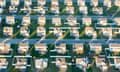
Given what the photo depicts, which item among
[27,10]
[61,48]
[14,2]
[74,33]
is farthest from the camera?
[14,2]

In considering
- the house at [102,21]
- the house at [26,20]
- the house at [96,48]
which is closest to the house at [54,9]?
the house at [26,20]

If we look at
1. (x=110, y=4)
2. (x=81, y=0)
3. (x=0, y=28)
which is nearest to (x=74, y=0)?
(x=81, y=0)

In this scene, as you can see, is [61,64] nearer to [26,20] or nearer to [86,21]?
[86,21]

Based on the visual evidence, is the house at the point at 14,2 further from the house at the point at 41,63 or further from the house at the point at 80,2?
the house at the point at 41,63

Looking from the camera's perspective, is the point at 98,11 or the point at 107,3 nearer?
the point at 98,11

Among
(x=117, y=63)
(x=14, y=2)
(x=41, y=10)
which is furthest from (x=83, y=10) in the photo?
(x=117, y=63)

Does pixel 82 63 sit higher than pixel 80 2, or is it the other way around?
pixel 80 2

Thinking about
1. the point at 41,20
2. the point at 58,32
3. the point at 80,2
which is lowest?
the point at 58,32

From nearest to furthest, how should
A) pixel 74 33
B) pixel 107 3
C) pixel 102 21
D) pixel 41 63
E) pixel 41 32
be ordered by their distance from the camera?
pixel 41 63 → pixel 41 32 → pixel 74 33 → pixel 102 21 → pixel 107 3
